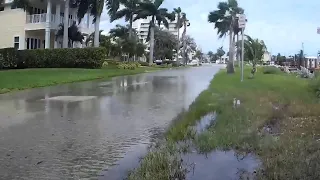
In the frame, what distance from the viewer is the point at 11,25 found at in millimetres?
43469

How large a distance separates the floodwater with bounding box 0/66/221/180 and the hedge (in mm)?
20623

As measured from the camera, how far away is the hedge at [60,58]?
35000 millimetres

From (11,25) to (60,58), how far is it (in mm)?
11579

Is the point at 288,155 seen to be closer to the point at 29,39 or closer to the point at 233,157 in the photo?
the point at 233,157

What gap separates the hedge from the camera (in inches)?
1378

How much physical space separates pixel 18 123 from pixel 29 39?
35.3 meters

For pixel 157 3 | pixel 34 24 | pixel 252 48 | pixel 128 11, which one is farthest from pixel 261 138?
pixel 128 11

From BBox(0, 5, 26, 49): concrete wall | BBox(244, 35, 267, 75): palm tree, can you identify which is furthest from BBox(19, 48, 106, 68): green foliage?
BBox(244, 35, 267, 75): palm tree

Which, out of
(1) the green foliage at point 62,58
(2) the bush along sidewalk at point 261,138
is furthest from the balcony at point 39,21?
(2) the bush along sidewalk at point 261,138

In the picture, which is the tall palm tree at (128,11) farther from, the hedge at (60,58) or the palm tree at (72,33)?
the hedge at (60,58)

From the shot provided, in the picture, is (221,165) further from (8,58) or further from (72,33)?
(72,33)

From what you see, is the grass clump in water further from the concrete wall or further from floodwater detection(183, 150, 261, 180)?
the concrete wall

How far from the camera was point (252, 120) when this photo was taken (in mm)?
8852

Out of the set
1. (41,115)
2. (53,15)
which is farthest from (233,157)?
(53,15)
